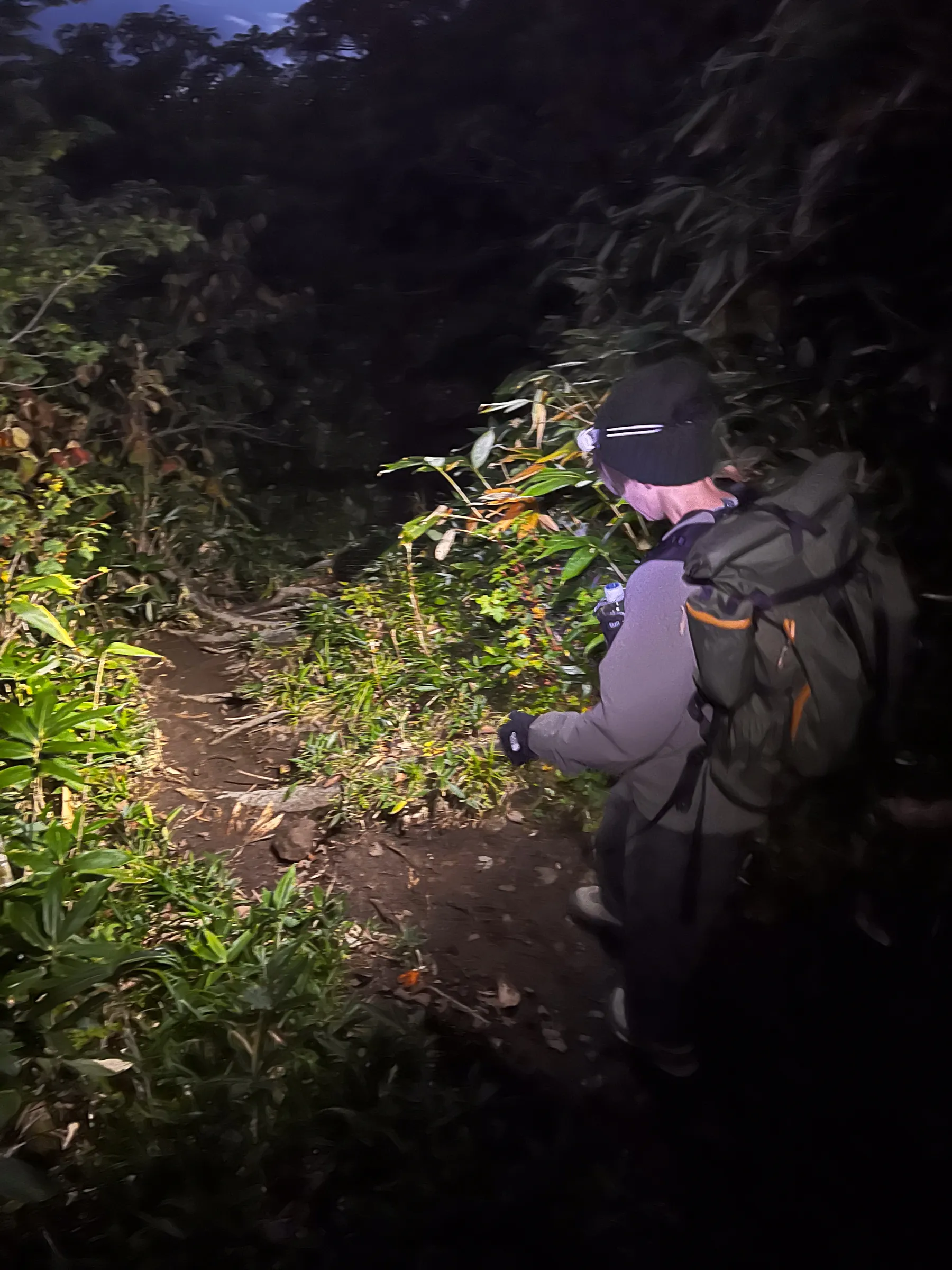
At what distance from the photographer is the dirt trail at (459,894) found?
1242 millimetres

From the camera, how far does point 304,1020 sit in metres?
1.25

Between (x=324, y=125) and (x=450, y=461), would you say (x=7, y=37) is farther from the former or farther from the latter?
(x=450, y=461)

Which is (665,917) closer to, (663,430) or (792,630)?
(792,630)

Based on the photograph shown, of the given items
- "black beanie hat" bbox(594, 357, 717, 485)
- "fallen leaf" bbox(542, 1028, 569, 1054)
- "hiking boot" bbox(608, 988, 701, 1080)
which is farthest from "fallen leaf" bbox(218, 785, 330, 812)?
"black beanie hat" bbox(594, 357, 717, 485)

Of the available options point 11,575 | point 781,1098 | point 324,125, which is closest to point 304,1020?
point 781,1098

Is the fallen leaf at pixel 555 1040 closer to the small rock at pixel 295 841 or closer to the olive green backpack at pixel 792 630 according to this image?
the olive green backpack at pixel 792 630

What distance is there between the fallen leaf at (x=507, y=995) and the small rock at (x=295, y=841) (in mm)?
532

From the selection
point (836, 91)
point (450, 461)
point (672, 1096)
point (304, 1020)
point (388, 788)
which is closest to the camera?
point (672, 1096)

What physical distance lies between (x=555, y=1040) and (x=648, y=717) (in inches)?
22.6

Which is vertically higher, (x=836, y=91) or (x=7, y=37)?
(x=7, y=37)

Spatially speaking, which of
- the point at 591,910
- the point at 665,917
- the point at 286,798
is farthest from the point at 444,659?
the point at 665,917

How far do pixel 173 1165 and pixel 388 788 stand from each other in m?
0.84

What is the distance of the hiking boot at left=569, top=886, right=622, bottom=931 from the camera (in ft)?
4.45

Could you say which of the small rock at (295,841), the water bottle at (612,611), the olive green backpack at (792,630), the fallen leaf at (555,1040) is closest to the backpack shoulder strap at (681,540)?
the olive green backpack at (792,630)
